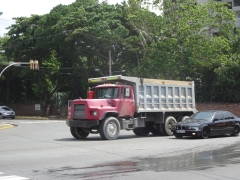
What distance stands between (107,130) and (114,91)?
202 centimetres

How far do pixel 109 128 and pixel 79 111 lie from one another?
1.62 meters

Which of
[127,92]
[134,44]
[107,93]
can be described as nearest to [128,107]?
[127,92]

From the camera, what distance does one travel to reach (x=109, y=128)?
19703 mm

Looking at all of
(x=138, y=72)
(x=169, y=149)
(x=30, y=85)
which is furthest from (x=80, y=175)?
(x=30, y=85)

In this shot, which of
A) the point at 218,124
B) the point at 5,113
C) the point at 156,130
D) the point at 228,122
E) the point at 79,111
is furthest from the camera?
the point at 5,113

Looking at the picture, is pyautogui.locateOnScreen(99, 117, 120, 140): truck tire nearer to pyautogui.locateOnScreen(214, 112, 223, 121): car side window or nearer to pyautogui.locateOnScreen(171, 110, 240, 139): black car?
pyautogui.locateOnScreen(171, 110, 240, 139): black car

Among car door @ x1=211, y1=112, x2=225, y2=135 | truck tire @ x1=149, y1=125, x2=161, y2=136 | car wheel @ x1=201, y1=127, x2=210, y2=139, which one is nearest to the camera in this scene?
car wheel @ x1=201, y1=127, x2=210, y2=139

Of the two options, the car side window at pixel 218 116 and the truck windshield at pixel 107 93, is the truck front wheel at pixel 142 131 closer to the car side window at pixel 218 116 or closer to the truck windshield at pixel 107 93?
the truck windshield at pixel 107 93

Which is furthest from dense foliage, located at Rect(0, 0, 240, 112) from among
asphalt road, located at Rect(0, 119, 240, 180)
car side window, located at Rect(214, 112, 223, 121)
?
asphalt road, located at Rect(0, 119, 240, 180)

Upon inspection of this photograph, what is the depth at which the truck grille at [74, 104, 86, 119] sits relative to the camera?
1961 cm

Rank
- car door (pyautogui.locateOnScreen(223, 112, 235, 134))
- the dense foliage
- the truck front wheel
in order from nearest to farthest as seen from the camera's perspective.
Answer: car door (pyautogui.locateOnScreen(223, 112, 235, 134))
the truck front wheel
the dense foliage

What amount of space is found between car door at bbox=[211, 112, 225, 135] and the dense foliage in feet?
64.1

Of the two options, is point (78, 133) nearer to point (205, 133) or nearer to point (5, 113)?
point (205, 133)

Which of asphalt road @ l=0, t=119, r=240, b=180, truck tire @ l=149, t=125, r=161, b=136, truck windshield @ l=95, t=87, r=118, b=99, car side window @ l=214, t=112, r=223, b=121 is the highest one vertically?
truck windshield @ l=95, t=87, r=118, b=99
